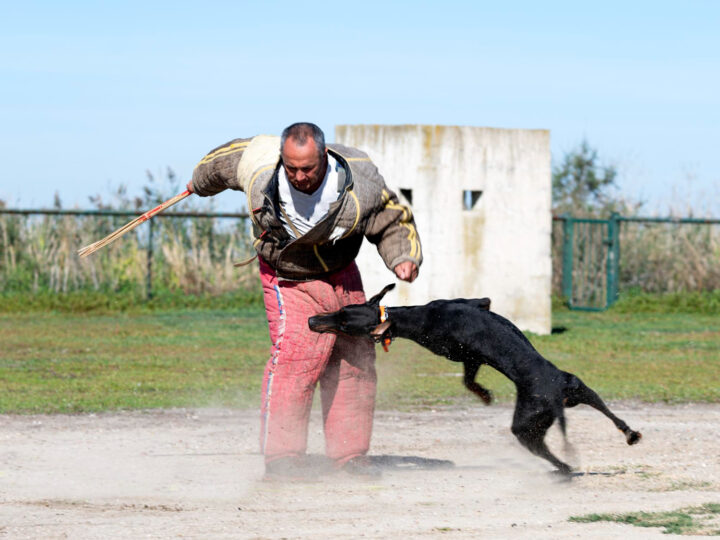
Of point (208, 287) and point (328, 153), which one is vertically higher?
point (328, 153)

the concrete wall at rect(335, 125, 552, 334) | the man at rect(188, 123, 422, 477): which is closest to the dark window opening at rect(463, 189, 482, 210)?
the concrete wall at rect(335, 125, 552, 334)

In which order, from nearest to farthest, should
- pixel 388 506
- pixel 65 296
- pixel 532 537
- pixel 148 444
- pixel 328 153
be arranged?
pixel 532 537 < pixel 388 506 < pixel 328 153 < pixel 148 444 < pixel 65 296

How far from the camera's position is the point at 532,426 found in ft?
18.8

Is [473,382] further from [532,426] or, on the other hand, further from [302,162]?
[302,162]

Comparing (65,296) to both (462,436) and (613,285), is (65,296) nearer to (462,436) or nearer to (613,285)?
(613,285)

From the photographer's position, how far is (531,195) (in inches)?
609

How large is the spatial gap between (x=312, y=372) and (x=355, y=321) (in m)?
0.44

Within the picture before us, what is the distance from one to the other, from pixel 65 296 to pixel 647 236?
11345 mm

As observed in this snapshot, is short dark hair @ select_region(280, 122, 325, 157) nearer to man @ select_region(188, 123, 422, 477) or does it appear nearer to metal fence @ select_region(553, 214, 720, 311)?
man @ select_region(188, 123, 422, 477)

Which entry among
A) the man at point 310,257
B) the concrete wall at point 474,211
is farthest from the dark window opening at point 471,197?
the man at point 310,257

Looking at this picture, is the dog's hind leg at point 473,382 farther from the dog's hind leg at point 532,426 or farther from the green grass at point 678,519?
the green grass at point 678,519

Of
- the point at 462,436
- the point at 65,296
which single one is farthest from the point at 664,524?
the point at 65,296

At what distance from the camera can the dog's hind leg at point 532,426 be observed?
5.67 meters

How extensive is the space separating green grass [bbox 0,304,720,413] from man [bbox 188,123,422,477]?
3.06 meters
